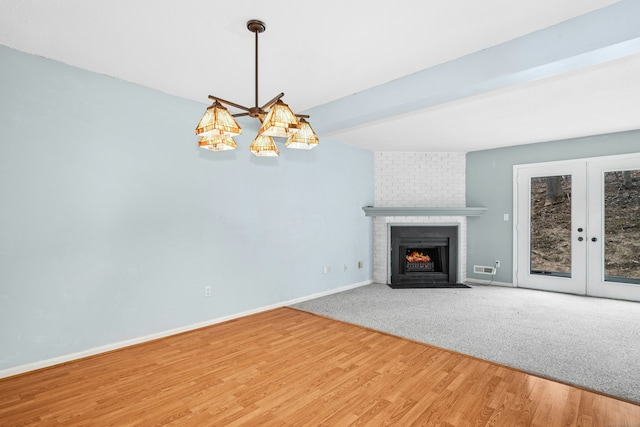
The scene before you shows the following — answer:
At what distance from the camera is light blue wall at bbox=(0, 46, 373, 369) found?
2.61m

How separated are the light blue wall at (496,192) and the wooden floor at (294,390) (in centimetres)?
363

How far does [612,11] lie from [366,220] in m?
4.29

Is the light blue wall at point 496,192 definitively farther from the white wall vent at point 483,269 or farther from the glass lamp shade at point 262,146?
the glass lamp shade at point 262,146

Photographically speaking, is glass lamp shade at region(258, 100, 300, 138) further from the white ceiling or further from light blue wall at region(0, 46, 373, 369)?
light blue wall at region(0, 46, 373, 369)

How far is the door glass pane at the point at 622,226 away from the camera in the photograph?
4.70 metres

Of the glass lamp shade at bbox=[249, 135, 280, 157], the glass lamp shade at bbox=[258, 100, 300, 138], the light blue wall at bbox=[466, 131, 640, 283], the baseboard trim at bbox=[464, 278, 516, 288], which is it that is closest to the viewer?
the glass lamp shade at bbox=[258, 100, 300, 138]

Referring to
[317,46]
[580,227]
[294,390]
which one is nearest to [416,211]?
[580,227]

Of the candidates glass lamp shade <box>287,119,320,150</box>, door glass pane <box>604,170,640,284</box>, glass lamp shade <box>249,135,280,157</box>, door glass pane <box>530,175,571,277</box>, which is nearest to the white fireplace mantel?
door glass pane <box>530,175,571,277</box>

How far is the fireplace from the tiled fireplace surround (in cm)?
15

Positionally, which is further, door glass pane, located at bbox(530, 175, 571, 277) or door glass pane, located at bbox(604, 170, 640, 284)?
door glass pane, located at bbox(530, 175, 571, 277)

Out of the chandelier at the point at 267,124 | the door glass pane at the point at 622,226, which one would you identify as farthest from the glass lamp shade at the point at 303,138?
the door glass pane at the point at 622,226

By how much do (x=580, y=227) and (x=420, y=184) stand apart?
2559 millimetres

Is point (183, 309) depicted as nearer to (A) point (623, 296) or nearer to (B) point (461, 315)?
(B) point (461, 315)

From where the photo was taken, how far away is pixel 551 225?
5402 millimetres
